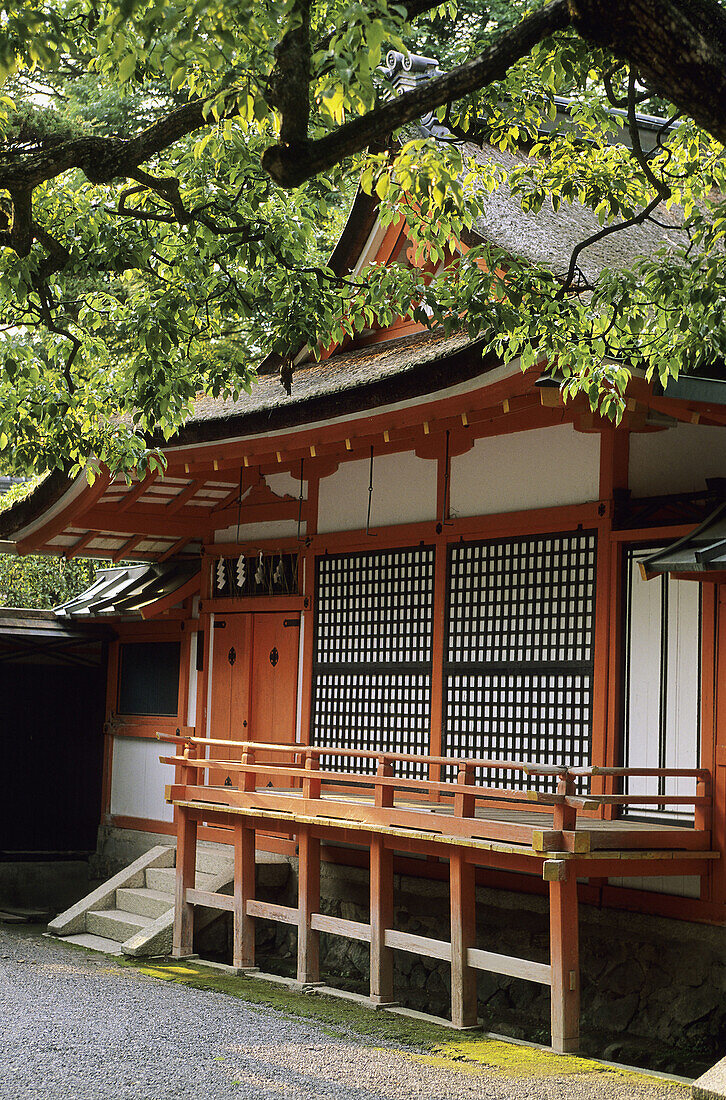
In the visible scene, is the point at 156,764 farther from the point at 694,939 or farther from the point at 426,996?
the point at 694,939

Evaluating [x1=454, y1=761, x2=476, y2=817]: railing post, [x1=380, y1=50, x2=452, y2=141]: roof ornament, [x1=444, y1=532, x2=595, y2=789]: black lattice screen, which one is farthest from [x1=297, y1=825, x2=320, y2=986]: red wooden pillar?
[x1=380, y1=50, x2=452, y2=141]: roof ornament

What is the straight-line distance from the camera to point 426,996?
9.32 m

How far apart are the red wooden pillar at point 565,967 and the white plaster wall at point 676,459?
287cm

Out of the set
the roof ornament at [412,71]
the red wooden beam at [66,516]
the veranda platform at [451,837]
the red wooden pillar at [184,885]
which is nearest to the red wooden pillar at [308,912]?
the veranda platform at [451,837]

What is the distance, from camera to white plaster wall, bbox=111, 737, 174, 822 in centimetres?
1334

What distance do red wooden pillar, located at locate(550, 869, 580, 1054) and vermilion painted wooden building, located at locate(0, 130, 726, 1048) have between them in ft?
0.05

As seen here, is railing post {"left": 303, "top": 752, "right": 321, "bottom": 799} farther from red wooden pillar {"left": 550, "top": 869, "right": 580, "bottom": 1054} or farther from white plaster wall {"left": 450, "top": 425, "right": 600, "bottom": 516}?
red wooden pillar {"left": 550, "top": 869, "right": 580, "bottom": 1054}

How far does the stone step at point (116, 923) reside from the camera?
10758mm

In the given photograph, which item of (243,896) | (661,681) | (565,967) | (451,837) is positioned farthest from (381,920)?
(661,681)

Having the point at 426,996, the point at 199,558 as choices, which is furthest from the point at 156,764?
A: the point at 426,996

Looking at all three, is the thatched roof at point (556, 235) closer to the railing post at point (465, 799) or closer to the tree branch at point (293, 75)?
the railing post at point (465, 799)

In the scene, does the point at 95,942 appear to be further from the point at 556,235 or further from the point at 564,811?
the point at 556,235

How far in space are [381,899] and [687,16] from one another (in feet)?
20.2

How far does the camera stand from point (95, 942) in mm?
10812
